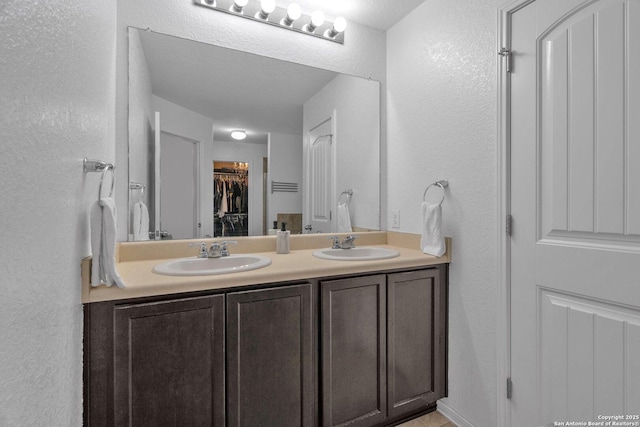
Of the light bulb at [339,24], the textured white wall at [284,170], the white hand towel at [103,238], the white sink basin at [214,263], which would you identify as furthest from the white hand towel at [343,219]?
the white hand towel at [103,238]

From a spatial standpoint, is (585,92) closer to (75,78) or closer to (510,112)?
(510,112)

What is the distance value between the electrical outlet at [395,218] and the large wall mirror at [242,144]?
4.4 inches

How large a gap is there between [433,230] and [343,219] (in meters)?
0.67

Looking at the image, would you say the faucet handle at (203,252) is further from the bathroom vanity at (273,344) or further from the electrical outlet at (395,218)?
the electrical outlet at (395,218)

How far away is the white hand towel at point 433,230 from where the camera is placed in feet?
5.80

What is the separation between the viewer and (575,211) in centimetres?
127

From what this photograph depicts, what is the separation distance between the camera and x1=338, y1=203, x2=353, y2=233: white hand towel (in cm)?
226

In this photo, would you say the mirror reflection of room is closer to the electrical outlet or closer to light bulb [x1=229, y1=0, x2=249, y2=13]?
light bulb [x1=229, y1=0, x2=249, y2=13]

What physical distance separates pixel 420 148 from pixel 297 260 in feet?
3.47

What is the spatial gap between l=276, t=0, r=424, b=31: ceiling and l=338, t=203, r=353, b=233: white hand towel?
1.28 metres

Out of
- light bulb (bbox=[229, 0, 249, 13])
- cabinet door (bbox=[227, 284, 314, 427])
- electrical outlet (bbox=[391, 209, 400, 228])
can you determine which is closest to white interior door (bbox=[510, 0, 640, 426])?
electrical outlet (bbox=[391, 209, 400, 228])

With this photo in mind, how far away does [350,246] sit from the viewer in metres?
2.07

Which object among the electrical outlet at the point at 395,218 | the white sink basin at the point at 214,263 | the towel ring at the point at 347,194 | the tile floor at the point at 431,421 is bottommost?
the tile floor at the point at 431,421

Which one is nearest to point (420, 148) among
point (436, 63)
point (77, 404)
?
point (436, 63)
